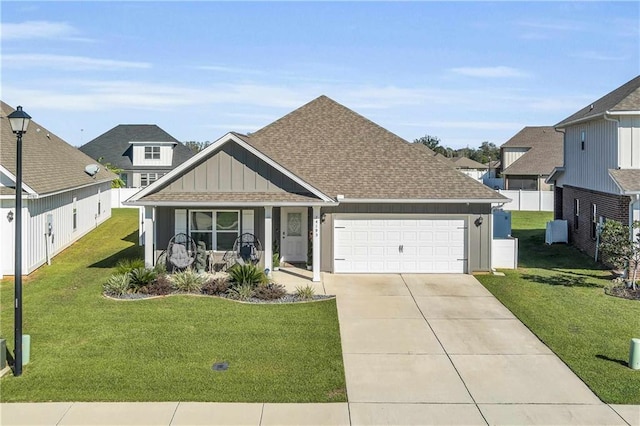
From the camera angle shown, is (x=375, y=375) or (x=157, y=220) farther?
(x=157, y=220)

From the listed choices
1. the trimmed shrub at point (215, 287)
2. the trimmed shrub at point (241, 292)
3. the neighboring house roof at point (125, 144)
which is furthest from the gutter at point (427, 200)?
the neighboring house roof at point (125, 144)

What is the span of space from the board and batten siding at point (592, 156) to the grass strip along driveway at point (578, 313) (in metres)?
2.94

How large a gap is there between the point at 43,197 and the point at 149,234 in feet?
14.6

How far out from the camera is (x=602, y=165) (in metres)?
21.2

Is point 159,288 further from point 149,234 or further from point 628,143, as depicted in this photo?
point 628,143

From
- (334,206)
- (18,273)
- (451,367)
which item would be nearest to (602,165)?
Answer: (334,206)

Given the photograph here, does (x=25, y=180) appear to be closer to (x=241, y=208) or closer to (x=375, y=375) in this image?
(x=241, y=208)

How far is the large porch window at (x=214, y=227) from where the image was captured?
1894 centimetres

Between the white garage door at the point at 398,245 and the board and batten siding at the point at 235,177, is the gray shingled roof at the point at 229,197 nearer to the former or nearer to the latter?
the board and batten siding at the point at 235,177

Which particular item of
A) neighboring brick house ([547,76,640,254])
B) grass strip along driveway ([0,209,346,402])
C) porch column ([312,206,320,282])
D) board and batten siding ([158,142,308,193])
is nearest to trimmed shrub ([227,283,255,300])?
grass strip along driveway ([0,209,346,402])

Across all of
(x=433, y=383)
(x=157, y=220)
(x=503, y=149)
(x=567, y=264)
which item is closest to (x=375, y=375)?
(x=433, y=383)

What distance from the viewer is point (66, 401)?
8812mm

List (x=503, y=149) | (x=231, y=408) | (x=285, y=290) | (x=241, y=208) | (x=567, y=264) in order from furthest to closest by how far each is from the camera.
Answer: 1. (x=503, y=149)
2. (x=567, y=264)
3. (x=241, y=208)
4. (x=285, y=290)
5. (x=231, y=408)

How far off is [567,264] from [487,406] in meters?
13.9
